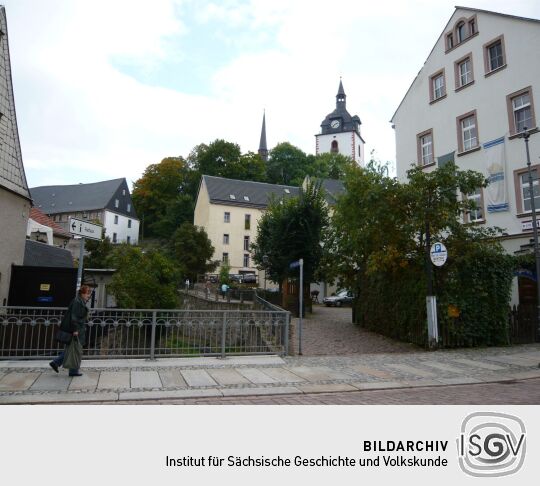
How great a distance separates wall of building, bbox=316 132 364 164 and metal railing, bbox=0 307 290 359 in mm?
87249

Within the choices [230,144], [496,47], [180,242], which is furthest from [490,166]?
[230,144]

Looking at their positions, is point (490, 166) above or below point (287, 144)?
below

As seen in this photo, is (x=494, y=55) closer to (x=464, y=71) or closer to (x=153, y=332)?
(x=464, y=71)

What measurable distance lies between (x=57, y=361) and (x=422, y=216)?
1128cm

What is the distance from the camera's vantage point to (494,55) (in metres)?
22.2

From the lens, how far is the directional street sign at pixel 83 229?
8.62 meters

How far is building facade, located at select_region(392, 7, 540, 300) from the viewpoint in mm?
19953

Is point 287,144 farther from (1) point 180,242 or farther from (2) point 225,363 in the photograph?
(2) point 225,363

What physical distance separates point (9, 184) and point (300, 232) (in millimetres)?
14735

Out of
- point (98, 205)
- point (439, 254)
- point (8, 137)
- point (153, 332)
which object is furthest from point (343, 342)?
point (98, 205)
